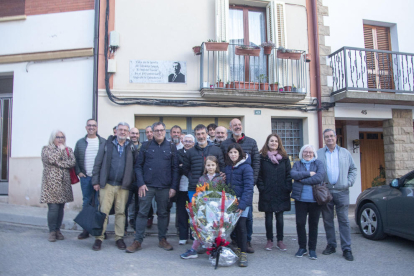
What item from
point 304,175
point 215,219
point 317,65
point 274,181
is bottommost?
point 215,219

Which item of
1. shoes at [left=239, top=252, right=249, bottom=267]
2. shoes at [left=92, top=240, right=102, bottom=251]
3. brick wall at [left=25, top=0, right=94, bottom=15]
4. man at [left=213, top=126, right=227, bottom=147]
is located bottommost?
shoes at [left=239, top=252, right=249, bottom=267]

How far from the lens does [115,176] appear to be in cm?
490

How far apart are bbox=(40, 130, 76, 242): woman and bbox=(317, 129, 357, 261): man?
4.15 metres

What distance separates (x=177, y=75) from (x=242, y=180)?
13.6 feet

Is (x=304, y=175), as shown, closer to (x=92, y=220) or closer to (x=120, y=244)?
(x=120, y=244)

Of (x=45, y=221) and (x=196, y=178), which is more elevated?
(x=196, y=178)

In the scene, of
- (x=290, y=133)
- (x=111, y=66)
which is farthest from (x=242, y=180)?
(x=111, y=66)

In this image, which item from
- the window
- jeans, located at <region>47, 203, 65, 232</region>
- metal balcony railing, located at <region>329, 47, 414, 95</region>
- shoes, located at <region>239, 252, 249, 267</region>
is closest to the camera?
shoes, located at <region>239, 252, 249, 267</region>

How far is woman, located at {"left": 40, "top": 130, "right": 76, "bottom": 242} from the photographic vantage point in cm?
511

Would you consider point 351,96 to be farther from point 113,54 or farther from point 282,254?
point 113,54

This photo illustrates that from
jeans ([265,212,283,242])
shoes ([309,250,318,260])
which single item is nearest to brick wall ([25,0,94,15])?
jeans ([265,212,283,242])

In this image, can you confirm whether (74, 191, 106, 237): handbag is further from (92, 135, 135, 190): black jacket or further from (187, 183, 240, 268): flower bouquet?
(187, 183, 240, 268): flower bouquet

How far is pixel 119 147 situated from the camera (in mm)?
5047

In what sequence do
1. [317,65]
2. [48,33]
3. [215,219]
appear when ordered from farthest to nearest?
[317,65] < [48,33] < [215,219]
